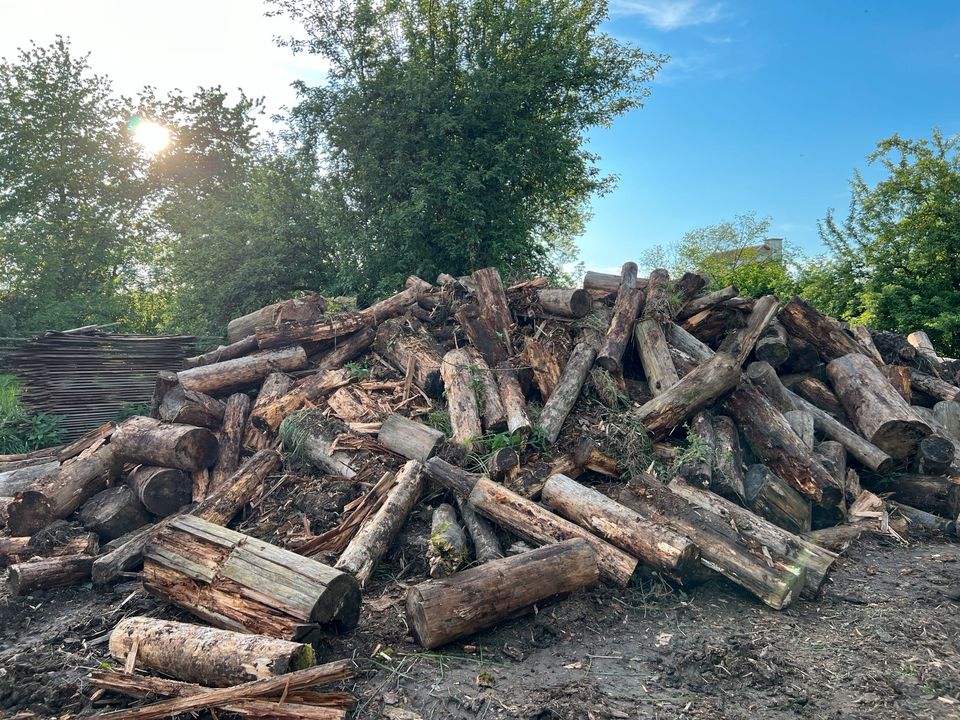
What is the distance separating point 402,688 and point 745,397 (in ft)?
16.5

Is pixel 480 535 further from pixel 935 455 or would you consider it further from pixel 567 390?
pixel 935 455

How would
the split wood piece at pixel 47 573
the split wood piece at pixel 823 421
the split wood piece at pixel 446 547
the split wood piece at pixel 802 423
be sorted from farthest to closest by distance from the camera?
the split wood piece at pixel 823 421 → the split wood piece at pixel 802 423 → the split wood piece at pixel 47 573 → the split wood piece at pixel 446 547

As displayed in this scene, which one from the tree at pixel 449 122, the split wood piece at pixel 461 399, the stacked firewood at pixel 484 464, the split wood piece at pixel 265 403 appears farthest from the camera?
the tree at pixel 449 122

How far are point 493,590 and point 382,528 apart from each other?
58.9 inches

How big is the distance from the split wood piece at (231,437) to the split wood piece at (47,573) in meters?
1.49

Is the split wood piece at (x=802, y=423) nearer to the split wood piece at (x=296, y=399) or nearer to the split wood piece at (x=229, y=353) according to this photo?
the split wood piece at (x=296, y=399)

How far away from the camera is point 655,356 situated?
25.0 ft

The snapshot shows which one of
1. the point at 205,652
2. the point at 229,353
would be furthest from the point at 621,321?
the point at 205,652

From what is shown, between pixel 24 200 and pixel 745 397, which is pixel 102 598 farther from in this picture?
pixel 24 200

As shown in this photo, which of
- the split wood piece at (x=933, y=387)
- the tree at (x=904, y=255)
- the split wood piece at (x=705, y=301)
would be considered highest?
the tree at (x=904, y=255)

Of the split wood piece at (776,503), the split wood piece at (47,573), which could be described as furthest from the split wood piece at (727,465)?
the split wood piece at (47,573)

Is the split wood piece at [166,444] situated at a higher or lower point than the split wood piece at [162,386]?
lower

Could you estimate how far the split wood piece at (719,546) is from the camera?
4770 millimetres

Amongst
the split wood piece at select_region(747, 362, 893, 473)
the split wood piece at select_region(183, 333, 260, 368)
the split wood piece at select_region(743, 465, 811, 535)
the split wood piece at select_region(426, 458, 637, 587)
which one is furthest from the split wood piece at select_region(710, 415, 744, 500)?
the split wood piece at select_region(183, 333, 260, 368)
